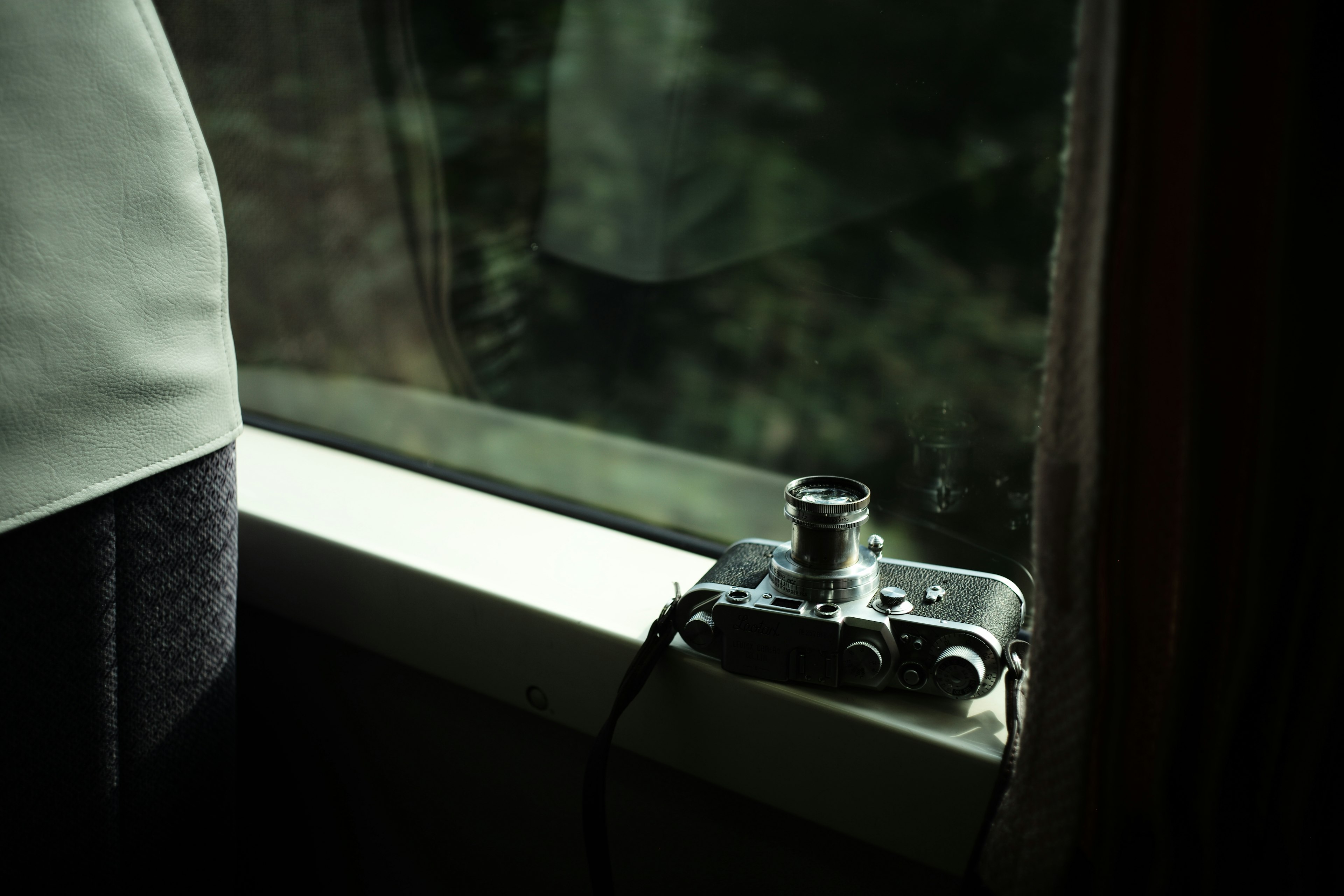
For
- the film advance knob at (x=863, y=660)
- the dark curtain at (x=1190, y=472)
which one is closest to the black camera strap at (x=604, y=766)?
the film advance knob at (x=863, y=660)

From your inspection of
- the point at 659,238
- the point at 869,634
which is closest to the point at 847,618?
the point at 869,634

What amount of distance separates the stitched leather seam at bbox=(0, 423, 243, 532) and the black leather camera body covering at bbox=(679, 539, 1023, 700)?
13.0 inches

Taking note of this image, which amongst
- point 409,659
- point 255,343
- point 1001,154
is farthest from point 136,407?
point 255,343

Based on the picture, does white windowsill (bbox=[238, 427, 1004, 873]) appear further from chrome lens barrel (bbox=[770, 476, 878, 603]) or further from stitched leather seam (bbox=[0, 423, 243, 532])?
stitched leather seam (bbox=[0, 423, 243, 532])

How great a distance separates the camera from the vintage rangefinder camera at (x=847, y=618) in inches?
20.7

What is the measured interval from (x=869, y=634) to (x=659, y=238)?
0.45m

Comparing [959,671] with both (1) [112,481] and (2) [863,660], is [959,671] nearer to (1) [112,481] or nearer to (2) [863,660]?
(2) [863,660]

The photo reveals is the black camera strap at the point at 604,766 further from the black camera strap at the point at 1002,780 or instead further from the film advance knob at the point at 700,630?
the black camera strap at the point at 1002,780

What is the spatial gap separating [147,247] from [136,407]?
3.9 inches

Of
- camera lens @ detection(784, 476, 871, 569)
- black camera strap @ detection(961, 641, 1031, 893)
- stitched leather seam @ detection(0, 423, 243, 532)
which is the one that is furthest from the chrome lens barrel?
stitched leather seam @ detection(0, 423, 243, 532)

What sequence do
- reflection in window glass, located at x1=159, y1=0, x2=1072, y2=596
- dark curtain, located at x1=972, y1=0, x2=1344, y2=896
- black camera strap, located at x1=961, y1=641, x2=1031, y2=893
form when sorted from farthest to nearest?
reflection in window glass, located at x1=159, y1=0, x2=1072, y2=596 → black camera strap, located at x1=961, y1=641, x2=1031, y2=893 → dark curtain, located at x1=972, y1=0, x2=1344, y2=896

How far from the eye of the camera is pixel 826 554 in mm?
560

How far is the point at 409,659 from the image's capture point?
2.52 ft

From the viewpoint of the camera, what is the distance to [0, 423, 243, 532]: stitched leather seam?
513 millimetres
